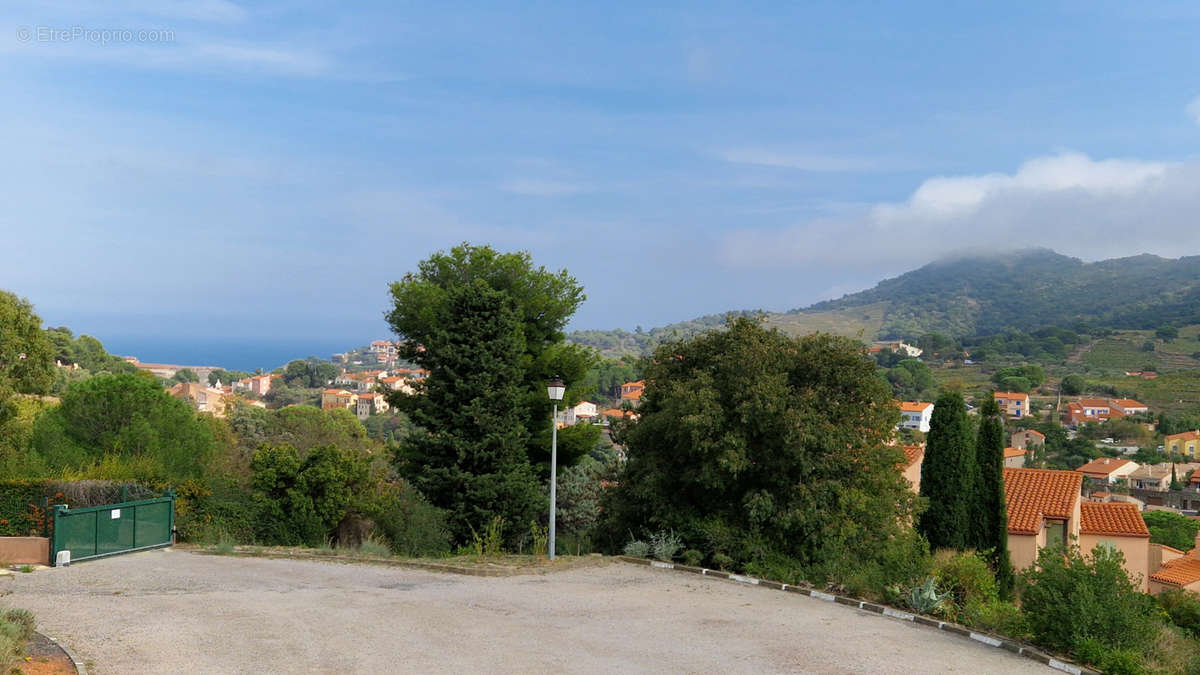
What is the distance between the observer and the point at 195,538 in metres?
16.1

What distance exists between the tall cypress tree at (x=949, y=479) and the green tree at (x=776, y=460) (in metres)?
5.58

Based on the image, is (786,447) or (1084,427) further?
(1084,427)

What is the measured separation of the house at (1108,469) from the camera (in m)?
67.7

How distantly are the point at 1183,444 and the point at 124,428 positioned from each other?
309 ft

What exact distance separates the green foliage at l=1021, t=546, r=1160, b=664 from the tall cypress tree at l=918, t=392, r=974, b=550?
12167mm

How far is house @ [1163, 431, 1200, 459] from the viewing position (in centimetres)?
8250

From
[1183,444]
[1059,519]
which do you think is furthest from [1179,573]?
[1183,444]

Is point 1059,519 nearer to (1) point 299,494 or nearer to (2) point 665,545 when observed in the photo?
(2) point 665,545

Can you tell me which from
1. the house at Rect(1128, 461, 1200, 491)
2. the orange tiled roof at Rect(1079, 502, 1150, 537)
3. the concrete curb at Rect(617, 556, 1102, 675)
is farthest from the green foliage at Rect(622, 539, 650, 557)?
the house at Rect(1128, 461, 1200, 491)

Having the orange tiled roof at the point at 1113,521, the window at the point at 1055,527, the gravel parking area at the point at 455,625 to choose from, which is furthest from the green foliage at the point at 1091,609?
the orange tiled roof at the point at 1113,521

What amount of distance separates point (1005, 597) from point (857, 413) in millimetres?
5383

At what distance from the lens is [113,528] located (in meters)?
14.4

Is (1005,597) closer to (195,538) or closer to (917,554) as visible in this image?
(917,554)

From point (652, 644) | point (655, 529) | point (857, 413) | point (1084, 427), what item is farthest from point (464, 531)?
point (1084, 427)
